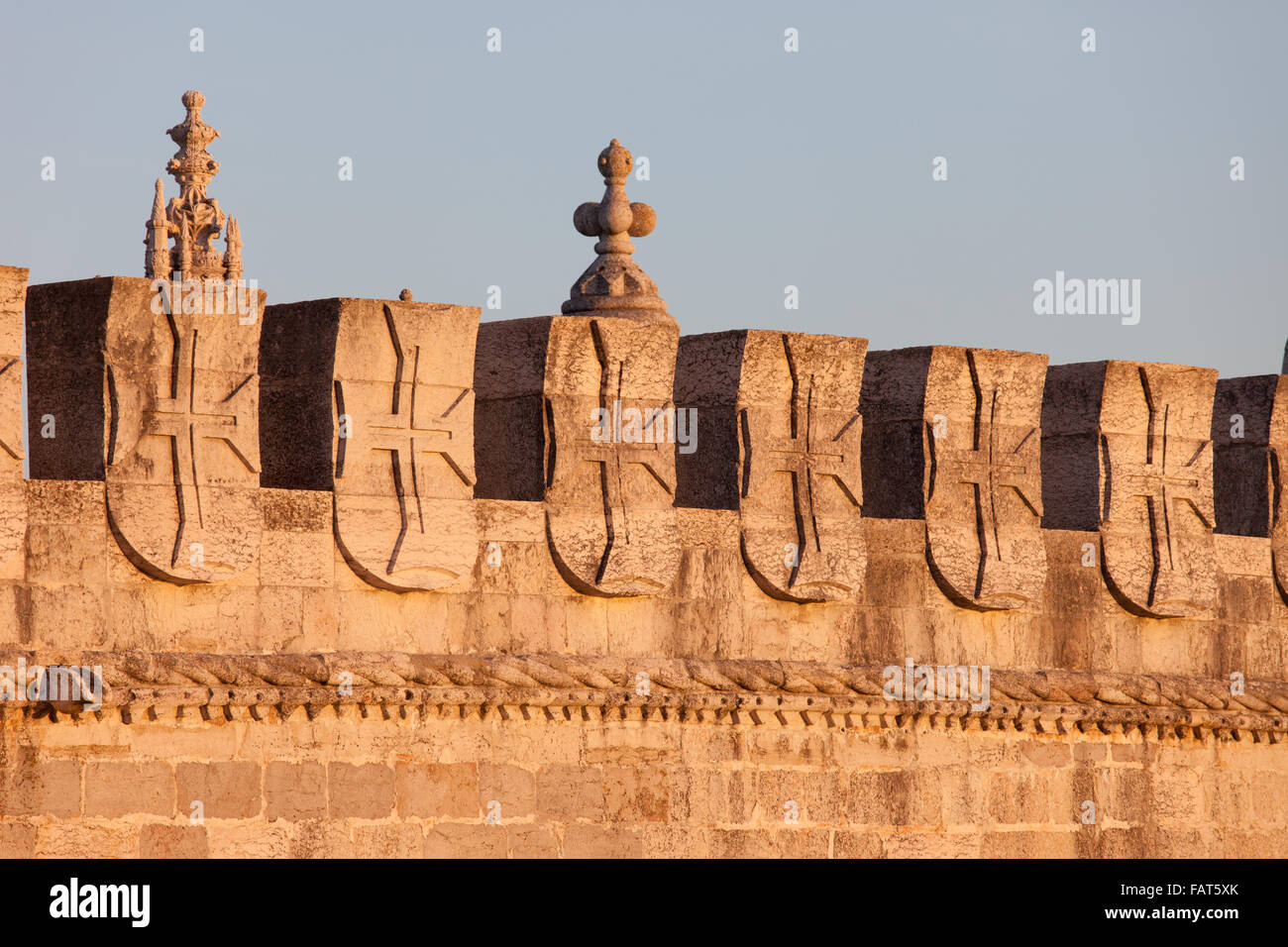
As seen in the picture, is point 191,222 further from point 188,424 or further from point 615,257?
point 188,424

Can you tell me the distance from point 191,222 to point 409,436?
59.9 ft

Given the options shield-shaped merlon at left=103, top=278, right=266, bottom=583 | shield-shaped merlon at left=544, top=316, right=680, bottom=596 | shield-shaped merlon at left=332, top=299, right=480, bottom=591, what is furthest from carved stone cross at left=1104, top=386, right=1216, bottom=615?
shield-shaped merlon at left=103, top=278, right=266, bottom=583

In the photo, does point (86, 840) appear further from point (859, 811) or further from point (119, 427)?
point (859, 811)

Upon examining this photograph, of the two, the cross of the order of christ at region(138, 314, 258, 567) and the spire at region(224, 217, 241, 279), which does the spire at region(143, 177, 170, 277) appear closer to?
the spire at region(224, 217, 241, 279)

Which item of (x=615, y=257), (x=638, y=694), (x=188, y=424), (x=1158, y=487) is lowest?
(x=638, y=694)

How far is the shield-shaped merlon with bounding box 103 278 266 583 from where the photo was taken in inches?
363

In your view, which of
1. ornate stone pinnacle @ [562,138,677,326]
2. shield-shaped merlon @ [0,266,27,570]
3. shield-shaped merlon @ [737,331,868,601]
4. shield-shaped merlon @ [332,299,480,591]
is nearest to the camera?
shield-shaped merlon @ [0,266,27,570]

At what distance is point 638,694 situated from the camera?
10.2 meters

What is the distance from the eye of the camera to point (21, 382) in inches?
356

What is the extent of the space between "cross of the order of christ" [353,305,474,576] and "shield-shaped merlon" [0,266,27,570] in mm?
1231

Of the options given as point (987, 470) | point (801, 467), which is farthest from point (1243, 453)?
point (801, 467)

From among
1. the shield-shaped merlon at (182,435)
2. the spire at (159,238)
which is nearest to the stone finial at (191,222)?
the spire at (159,238)

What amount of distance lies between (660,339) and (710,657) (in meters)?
1.26

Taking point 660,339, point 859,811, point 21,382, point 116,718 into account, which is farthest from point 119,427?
point 859,811
